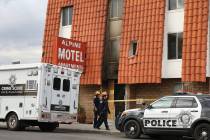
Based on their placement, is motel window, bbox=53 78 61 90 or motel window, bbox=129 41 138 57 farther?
motel window, bbox=129 41 138 57

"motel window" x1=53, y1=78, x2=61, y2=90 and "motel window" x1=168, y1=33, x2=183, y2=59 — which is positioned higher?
"motel window" x1=168, y1=33, x2=183, y2=59

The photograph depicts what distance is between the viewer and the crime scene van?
21.5 metres

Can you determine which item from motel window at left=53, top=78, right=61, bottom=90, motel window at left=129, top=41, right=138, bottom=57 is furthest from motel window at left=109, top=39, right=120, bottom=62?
motel window at left=53, top=78, right=61, bottom=90

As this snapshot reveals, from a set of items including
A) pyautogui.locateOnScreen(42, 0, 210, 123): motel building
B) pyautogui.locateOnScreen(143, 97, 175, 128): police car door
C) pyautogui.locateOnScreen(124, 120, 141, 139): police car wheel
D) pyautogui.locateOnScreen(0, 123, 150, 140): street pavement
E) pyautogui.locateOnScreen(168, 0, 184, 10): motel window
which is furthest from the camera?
pyautogui.locateOnScreen(168, 0, 184, 10): motel window

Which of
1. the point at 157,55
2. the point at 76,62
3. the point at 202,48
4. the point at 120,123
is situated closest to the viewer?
the point at 120,123

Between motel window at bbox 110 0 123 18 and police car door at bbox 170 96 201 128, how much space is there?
39.3 ft

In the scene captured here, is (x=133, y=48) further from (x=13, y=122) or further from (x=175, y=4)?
(x=13, y=122)

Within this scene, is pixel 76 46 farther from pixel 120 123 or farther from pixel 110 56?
pixel 120 123

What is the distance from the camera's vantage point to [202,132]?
1695cm

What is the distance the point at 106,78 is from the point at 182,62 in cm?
526

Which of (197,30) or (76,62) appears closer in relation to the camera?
(197,30)

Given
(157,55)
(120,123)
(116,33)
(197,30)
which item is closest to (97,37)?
(116,33)

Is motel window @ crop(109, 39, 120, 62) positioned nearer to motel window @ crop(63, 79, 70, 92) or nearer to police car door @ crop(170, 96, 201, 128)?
motel window @ crop(63, 79, 70, 92)

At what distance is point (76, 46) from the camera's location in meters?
28.8
